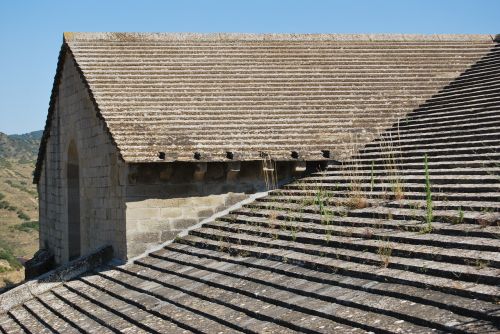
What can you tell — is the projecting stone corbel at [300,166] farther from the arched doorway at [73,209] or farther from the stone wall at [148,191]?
the arched doorway at [73,209]

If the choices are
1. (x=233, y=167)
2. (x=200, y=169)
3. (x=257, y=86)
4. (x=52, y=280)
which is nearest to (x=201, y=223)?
(x=200, y=169)

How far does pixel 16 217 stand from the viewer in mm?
48250

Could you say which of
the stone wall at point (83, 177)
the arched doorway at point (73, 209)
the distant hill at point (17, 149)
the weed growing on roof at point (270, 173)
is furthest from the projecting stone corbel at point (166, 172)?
the distant hill at point (17, 149)

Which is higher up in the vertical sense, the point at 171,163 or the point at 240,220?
the point at 171,163

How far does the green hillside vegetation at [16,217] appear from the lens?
2911 cm

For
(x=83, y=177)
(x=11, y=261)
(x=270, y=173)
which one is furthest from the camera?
(x=11, y=261)

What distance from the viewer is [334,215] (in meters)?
8.30

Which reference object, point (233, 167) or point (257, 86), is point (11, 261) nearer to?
point (257, 86)

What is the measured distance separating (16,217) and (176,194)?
40.9 meters

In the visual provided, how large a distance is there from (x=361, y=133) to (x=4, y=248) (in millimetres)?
31400

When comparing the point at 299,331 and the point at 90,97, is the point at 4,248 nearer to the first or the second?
the point at 90,97

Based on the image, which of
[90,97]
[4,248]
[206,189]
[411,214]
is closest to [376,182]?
[411,214]

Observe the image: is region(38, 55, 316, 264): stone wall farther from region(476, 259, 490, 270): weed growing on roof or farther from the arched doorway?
region(476, 259, 490, 270): weed growing on roof

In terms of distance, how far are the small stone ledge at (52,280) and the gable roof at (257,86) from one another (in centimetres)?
220
